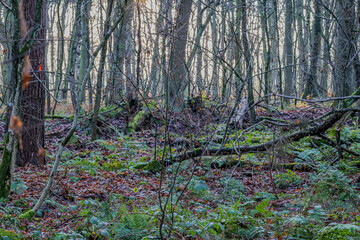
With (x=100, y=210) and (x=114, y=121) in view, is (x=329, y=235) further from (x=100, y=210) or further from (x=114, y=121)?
(x=114, y=121)

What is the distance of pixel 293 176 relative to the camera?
571cm

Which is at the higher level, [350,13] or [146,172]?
[350,13]

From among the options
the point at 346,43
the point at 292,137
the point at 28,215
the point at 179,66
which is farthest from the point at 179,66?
the point at 28,215

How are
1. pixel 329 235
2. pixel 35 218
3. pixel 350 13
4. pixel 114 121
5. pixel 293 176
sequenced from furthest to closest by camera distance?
pixel 114 121 < pixel 350 13 < pixel 293 176 < pixel 35 218 < pixel 329 235

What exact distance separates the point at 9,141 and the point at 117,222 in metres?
1.67

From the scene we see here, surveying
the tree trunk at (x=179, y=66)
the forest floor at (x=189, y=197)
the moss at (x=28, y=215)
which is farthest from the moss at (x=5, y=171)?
the tree trunk at (x=179, y=66)

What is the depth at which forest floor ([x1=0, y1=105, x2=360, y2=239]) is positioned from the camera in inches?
125

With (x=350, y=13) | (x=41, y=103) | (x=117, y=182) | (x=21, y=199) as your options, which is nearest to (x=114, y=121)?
(x=41, y=103)

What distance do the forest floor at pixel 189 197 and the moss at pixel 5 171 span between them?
0.57 feet

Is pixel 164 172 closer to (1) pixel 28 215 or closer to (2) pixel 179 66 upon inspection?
(1) pixel 28 215

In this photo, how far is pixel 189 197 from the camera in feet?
16.1

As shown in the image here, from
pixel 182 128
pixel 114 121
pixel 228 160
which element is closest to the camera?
pixel 228 160

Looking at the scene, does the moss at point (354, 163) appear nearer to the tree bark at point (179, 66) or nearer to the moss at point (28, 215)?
the tree bark at point (179, 66)

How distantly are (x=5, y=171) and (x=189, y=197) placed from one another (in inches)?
101
